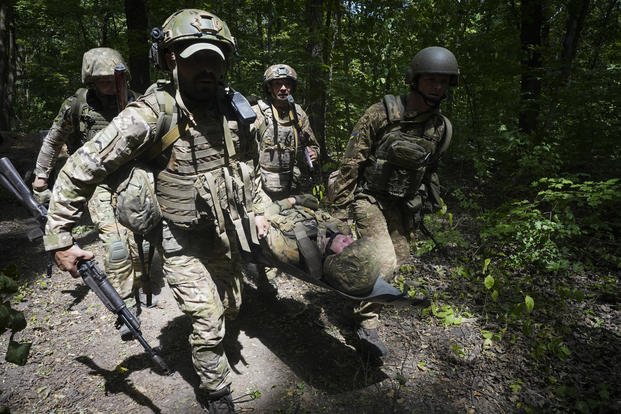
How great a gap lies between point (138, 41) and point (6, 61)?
8.04m

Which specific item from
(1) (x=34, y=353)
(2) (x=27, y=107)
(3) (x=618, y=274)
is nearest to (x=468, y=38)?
(3) (x=618, y=274)

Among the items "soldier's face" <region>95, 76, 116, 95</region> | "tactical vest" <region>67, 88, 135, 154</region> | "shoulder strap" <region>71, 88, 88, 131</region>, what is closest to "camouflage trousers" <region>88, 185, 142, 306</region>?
"tactical vest" <region>67, 88, 135, 154</region>

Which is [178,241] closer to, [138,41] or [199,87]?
[199,87]

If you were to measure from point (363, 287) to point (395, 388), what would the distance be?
1.26m

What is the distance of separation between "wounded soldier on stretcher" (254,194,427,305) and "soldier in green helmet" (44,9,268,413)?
8.4 inches

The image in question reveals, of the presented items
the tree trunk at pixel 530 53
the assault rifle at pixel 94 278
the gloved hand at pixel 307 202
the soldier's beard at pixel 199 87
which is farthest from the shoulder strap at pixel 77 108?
the tree trunk at pixel 530 53

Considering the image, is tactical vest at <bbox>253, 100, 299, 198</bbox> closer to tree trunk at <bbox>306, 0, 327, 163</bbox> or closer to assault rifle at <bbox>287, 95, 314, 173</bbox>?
assault rifle at <bbox>287, 95, 314, 173</bbox>

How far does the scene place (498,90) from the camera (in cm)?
768

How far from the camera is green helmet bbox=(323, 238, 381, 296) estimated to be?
276 centimetres

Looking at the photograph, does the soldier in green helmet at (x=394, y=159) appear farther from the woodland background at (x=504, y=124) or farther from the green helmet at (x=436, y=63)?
the woodland background at (x=504, y=124)

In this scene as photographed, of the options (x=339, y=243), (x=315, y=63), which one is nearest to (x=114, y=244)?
Answer: (x=339, y=243)

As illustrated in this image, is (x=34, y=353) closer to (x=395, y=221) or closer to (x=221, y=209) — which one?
(x=221, y=209)

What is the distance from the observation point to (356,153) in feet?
12.5

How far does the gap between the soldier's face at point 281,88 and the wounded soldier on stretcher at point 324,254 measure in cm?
255
